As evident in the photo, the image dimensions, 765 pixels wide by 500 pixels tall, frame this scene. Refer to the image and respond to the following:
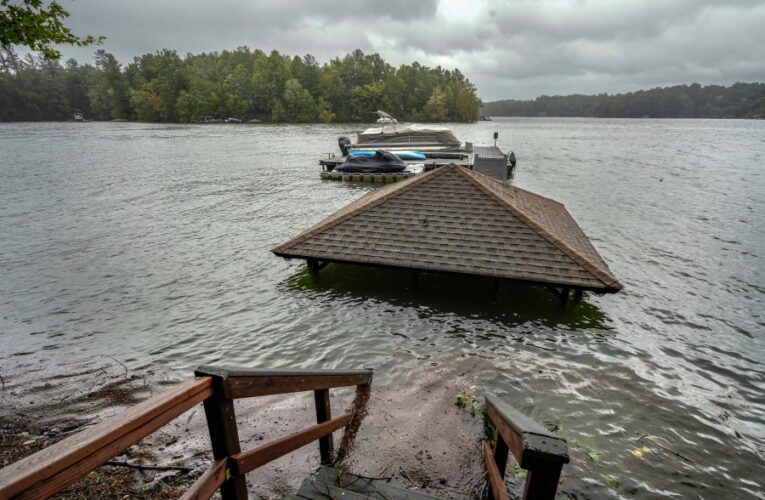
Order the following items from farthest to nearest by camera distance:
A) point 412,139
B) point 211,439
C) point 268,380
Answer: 1. point 412,139
2. point 268,380
3. point 211,439

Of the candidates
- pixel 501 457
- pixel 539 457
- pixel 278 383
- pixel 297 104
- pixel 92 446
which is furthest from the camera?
pixel 297 104

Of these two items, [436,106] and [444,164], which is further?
[436,106]

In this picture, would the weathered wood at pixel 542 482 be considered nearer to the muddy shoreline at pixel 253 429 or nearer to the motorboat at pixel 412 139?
the muddy shoreline at pixel 253 429

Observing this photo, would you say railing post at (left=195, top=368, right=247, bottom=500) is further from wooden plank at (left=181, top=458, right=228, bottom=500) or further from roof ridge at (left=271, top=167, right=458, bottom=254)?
roof ridge at (left=271, top=167, right=458, bottom=254)

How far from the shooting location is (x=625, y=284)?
47.1 feet

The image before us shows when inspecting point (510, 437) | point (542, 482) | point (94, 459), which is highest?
point (94, 459)

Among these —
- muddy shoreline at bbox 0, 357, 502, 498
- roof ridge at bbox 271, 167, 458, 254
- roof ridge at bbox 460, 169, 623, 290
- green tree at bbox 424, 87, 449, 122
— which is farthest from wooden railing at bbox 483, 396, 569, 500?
green tree at bbox 424, 87, 449, 122

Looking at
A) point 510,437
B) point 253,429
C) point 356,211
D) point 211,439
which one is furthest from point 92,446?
point 356,211

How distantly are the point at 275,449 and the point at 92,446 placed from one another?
2.13 metres

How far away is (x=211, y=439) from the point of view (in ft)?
8.55

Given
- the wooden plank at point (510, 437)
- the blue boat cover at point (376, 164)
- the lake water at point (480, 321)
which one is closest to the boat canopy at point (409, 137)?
the blue boat cover at point (376, 164)

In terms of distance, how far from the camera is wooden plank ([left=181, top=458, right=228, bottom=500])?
2.56 m

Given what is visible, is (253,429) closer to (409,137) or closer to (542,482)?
(542,482)

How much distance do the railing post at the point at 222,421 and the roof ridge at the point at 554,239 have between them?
32.7 feet
